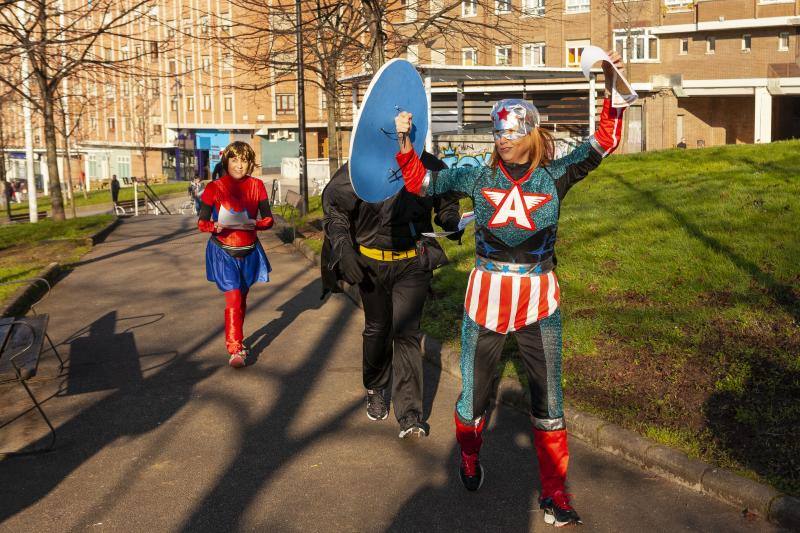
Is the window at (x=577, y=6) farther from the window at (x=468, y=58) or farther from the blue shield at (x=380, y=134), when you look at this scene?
the blue shield at (x=380, y=134)

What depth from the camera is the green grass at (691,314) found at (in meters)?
5.02

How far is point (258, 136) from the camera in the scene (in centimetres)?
6219

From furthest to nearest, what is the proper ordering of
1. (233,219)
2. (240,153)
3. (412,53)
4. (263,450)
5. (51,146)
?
(412,53) < (51,146) < (233,219) < (240,153) < (263,450)

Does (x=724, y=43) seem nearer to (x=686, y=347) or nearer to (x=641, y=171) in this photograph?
(x=641, y=171)

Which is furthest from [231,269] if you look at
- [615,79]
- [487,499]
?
[615,79]

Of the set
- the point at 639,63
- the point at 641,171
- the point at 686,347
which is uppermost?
the point at 639,63

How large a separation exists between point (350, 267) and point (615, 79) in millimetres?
1995

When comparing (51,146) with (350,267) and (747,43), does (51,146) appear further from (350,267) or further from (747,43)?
(747,43)

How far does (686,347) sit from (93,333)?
5.76 meters

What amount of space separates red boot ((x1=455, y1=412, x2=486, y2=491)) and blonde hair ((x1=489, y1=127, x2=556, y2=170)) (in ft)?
4.48

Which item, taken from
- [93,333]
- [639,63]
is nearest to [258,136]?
[639,63]

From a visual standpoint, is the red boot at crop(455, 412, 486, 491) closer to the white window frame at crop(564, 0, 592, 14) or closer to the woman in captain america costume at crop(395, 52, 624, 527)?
the woman in captain america costume at crop(395, 52, 624, 527)

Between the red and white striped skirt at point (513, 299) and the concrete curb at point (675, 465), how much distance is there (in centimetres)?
123

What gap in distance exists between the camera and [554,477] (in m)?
4.16
